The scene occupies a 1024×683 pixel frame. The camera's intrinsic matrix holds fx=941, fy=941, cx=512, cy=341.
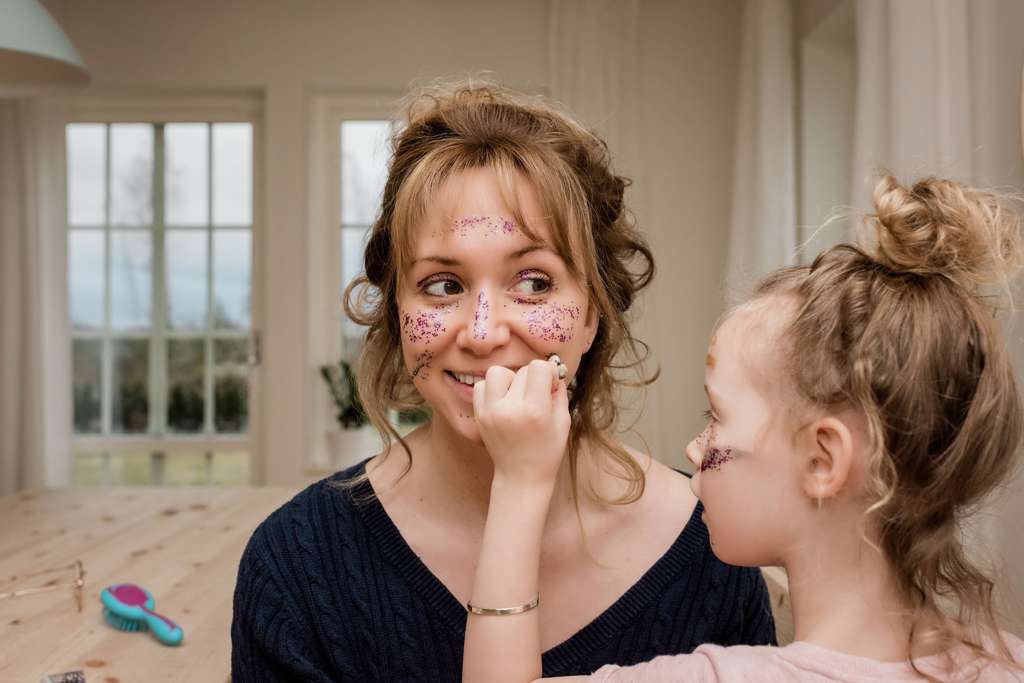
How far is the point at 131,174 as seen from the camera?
4906 millimetres

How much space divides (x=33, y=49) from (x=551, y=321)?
4.16 ft

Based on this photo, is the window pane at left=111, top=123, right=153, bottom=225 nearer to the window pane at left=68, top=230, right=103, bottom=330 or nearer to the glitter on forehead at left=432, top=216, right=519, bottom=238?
the window pane at left=68, top=230, right=103, bottom=330

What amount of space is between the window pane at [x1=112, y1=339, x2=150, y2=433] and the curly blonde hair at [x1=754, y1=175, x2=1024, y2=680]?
4591 millimetres

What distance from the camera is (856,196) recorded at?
2.69 metres

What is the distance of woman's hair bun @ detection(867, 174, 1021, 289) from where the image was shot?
2.88 ft

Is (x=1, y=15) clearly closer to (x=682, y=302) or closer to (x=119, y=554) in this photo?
(x=119, y=554)

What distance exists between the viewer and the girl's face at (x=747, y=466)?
0.91 metres

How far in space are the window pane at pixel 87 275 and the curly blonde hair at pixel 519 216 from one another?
3.95 m

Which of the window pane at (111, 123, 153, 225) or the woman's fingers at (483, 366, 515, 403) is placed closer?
the woman's fingers at (483, 366, 515, 403)

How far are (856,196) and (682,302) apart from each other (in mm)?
2053

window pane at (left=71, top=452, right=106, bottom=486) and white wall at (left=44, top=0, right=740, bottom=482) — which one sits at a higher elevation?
white wall at (left=44, top=0, right=740, bottom=482)

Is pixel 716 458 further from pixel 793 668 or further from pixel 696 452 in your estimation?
pixel 793 668

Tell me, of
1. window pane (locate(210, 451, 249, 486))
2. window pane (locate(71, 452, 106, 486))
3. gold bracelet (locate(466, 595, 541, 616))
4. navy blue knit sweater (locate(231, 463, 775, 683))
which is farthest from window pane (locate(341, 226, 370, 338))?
gold bracelet (locate(466, 595, 541, 616))

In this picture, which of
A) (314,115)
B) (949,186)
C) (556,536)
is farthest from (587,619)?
(314,115)
